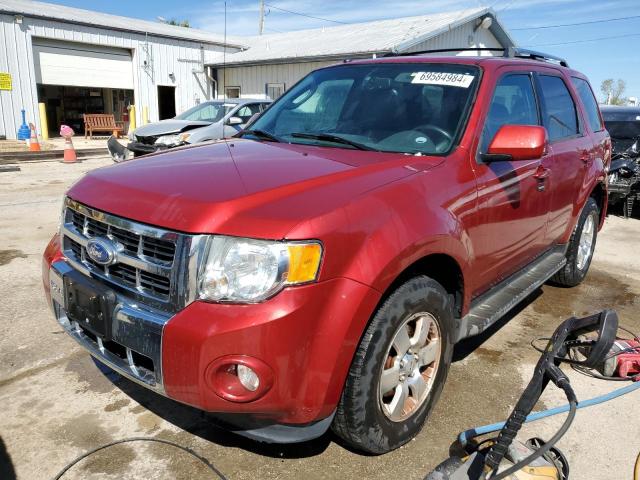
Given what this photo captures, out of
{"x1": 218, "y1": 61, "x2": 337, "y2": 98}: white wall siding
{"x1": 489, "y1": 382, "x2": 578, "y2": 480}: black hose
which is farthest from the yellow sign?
{"x1": 489, "y1": 382, "x2": 578, "y2": 480}: black hose

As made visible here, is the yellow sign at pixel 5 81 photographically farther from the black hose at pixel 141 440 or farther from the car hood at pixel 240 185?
the black hose at pixel 141 440

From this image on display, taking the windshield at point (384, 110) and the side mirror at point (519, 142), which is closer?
the side mirror at point (519, 142)

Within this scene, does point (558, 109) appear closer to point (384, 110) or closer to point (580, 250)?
point (580, 250)

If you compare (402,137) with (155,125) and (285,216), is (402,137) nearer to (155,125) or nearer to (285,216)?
(285,216)

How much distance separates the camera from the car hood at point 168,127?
10547mm

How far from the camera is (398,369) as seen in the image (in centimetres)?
233

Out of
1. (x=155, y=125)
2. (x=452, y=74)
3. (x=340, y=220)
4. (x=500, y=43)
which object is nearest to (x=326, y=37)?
(x=500, y=43)

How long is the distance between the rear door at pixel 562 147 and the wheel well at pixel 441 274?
141cm

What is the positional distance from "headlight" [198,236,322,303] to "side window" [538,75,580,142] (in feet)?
8.84

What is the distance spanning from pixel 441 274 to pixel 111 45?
22060 millimetres

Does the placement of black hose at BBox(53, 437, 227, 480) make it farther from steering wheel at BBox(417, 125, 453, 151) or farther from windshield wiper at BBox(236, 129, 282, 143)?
steering wheel at BBox(417, 125, 453, 151)

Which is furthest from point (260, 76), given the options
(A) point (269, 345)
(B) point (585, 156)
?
(A) point (269, 345)

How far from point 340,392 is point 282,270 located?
561 mm

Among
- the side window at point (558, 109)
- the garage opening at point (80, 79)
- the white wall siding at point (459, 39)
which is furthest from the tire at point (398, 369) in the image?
the garage opening at point (80, 79)
